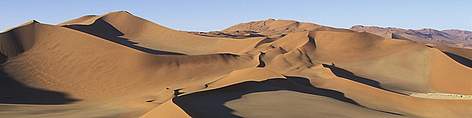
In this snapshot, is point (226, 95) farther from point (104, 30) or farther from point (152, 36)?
point (152, 36)

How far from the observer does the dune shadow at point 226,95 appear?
55.7 ft

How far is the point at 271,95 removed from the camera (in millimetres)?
22969

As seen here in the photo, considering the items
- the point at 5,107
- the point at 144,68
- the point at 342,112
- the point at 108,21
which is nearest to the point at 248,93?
the point at 342,112

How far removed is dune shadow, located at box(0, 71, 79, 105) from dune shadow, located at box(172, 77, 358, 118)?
895cm

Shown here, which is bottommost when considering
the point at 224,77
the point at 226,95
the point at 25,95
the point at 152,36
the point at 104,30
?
the point at 152,36

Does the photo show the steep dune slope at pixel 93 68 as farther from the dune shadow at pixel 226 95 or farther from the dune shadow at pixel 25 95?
→ the dune shadow at pixel 226 95

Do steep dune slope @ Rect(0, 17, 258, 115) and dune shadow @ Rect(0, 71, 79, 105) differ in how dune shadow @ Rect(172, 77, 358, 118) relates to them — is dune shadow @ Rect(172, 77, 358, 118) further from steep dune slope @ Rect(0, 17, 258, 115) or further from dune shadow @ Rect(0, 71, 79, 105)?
dune shadow @ Rect(0, 71, 79, 105)

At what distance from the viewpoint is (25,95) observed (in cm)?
2927

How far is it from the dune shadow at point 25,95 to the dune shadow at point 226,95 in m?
8.95

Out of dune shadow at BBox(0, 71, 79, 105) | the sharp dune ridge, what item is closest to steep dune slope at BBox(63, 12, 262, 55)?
the sharp dune ridge

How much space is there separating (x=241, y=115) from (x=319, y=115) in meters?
2.84

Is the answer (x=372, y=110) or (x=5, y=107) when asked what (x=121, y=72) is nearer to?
(x=5, y=107)

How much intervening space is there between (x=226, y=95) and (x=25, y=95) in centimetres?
1206

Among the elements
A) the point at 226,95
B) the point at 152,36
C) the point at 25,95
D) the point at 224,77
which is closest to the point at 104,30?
the point at 152,36
